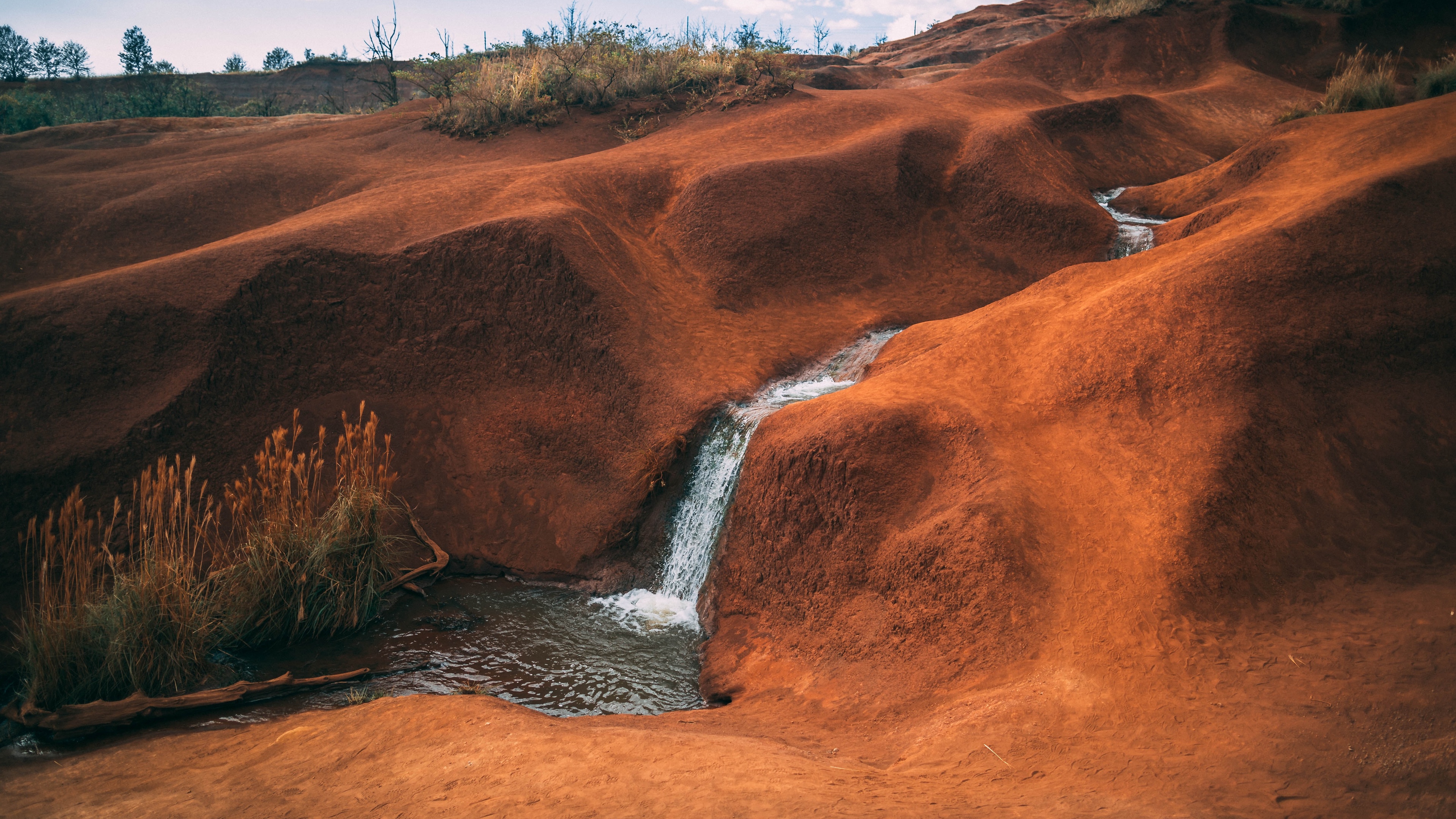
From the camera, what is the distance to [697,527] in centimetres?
666

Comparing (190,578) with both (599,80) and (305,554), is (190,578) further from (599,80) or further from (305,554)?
(599,80)

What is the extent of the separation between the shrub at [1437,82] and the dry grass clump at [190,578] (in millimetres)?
12578

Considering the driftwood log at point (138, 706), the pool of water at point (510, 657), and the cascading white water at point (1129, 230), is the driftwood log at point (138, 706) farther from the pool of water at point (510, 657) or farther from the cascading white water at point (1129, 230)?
the cascading white water at point (1129, 230)

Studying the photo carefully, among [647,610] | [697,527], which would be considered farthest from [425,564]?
[697,527]

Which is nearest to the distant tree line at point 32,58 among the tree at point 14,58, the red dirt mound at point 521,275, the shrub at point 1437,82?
the tree at point 14,58

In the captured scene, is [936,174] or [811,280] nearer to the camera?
[811,280]

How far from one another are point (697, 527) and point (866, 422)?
75.3 inches

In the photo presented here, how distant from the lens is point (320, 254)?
26.0 feet

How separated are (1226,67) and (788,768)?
17.1 meters

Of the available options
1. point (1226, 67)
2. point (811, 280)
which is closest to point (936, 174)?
point (811, 280)

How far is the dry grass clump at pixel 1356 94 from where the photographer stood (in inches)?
377

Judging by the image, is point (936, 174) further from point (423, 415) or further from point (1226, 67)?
point (1226, 67)

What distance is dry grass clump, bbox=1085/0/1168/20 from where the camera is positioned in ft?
53.2

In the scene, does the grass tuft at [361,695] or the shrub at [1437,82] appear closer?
the grass tuft at [361,695]
